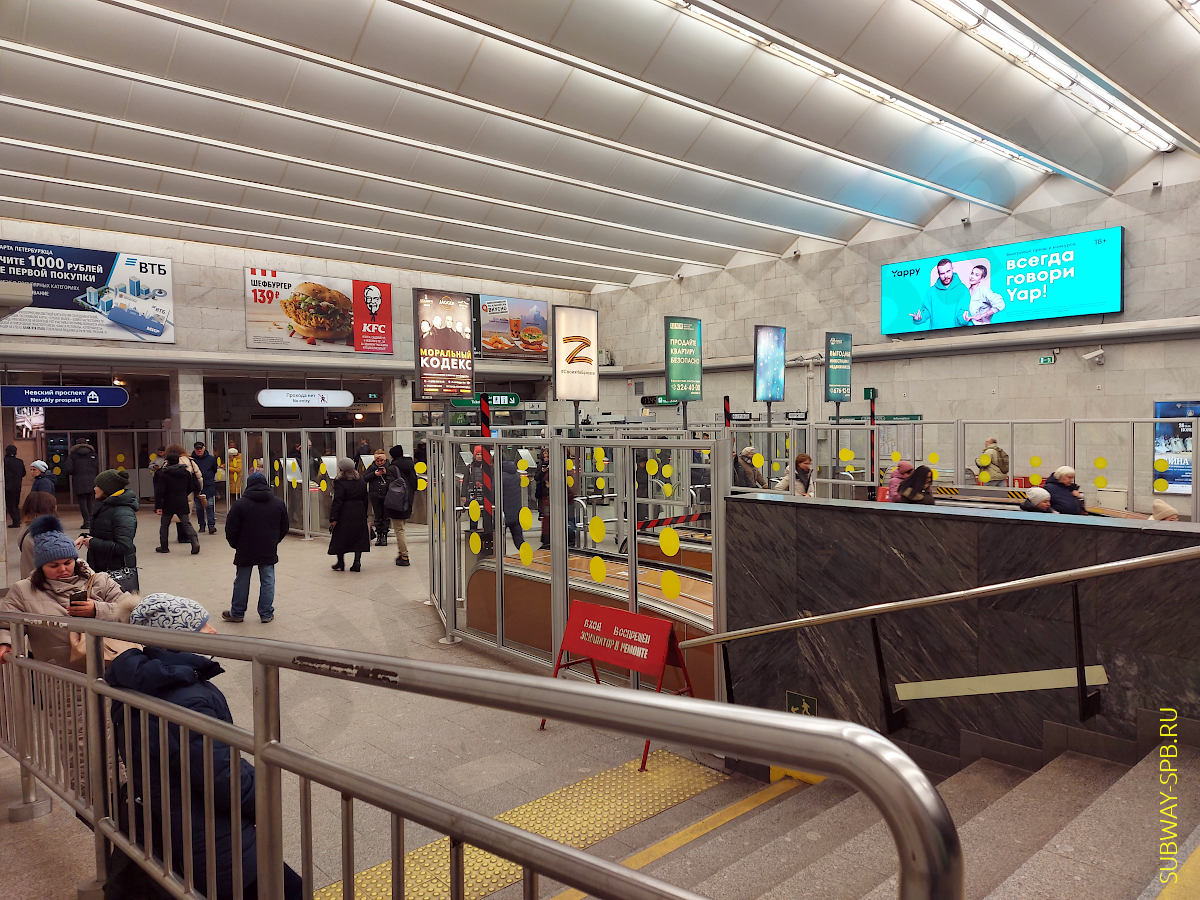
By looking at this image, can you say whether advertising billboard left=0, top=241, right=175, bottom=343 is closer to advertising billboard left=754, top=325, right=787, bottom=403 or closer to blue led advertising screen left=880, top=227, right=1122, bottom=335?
advertising billboard left=754, top=325, right=787, bottom=403

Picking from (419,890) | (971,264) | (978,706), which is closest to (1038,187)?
(971,264)

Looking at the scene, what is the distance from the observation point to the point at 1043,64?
13.9 m

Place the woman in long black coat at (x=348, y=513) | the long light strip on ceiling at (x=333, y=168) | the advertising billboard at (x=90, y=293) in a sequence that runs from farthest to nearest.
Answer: the advertising billboard at (x=90, y=293) → the long light strip on ceiling at (x=333, y=168) → the woman in long black coat at (x=348, y=513)

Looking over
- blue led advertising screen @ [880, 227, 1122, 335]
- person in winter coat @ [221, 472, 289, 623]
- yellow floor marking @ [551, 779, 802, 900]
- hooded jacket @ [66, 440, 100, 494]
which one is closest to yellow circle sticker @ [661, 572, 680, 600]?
yellow floor marking @ [551, 779, 802, 900]

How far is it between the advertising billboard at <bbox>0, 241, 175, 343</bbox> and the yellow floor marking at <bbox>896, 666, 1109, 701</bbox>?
2210 cm

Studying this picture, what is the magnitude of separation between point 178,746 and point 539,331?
1095 inches

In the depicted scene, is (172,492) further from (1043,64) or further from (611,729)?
(1043,64)

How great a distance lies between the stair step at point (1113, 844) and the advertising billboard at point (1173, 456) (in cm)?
931

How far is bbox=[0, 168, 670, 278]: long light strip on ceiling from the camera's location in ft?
55.2

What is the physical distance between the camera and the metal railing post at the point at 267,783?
1.85 metres

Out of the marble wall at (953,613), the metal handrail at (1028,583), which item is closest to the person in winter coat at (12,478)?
the marble wall at (953,613)

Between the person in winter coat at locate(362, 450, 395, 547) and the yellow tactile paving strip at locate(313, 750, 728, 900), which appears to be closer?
the yellow tactile paving strip at locate(313, 750, 728, 900)

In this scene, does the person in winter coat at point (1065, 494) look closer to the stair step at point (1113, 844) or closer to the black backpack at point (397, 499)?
the stair step at point (1113, 844)

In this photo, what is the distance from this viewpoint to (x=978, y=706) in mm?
4262
